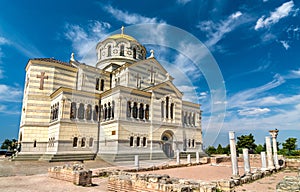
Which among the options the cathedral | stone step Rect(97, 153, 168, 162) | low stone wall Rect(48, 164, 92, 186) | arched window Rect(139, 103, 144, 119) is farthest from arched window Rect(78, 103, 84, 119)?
low stone wall Rect(48, 164, 92, 186)

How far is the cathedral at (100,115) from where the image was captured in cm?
2595

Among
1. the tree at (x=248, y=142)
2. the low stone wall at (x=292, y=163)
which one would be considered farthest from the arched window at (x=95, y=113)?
the tree at (x=248, y=142)

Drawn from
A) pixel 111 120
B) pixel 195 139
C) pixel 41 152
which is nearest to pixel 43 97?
pixel 41 152

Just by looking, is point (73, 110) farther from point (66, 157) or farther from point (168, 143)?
point (168, 143)

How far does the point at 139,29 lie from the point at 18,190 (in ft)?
45.6

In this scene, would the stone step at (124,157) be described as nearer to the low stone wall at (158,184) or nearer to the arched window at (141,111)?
the arched window at (141,111)

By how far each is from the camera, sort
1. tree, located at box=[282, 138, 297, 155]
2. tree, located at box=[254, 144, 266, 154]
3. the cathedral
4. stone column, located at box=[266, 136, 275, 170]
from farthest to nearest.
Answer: tree, located at box=[254, 144, 266, 154] < tree, located at box=[282, 138, 297, 155] < the cathedral < stone column, located at box=[266, 136, 275, 170]

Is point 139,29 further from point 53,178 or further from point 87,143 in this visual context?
point 87,143

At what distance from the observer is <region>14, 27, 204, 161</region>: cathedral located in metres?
26.0

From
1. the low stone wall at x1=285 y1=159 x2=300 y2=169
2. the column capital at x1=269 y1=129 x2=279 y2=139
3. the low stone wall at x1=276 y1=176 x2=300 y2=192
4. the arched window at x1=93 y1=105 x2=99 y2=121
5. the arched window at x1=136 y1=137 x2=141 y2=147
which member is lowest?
the low stone wall at x1=285 y1=159 x2=300 y2=169

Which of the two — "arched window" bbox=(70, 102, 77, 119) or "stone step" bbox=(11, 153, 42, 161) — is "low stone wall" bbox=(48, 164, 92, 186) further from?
"stone step" bbox=(11, 153, 42, 161)

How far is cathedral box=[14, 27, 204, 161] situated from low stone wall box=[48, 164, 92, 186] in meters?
11.0

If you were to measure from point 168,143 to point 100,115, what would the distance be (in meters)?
10.1

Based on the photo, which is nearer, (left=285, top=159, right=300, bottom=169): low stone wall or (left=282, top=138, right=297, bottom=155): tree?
(left=285, top=159, right=300, bottom=169): low stone wall
